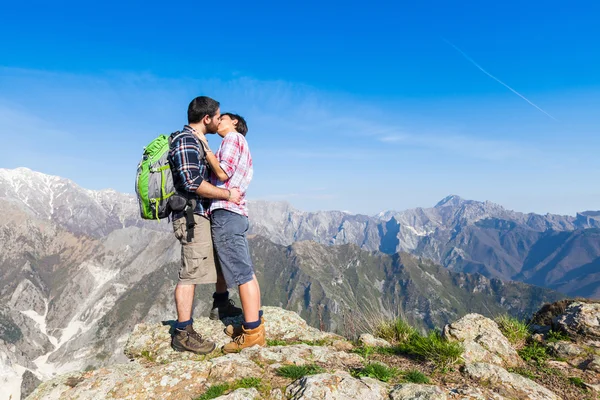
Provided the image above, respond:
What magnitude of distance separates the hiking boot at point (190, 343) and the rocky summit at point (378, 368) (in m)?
0.19

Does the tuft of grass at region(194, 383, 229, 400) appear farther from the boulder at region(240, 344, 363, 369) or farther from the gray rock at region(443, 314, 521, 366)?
the gray rock at region(443, 314, 521, 366)

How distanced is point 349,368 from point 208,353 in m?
3.17

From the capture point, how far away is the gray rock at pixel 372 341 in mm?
7966

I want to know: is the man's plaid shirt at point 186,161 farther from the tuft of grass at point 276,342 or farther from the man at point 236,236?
the tuft of grass at point 276,342

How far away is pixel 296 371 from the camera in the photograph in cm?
564

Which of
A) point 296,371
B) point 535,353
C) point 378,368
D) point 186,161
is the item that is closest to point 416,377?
point 378,368

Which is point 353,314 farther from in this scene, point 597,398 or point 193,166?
point 193,166

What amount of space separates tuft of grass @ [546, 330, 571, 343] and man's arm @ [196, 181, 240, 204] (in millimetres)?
8271

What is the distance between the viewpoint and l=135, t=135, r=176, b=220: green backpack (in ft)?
21.8

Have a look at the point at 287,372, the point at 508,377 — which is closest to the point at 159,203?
the point at 287,372

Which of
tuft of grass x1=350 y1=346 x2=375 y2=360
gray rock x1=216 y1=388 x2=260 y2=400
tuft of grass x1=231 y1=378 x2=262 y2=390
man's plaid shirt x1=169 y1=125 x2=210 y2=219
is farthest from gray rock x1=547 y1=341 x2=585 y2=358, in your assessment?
man's plaid shirt x1=169 y1=125 x2=210 y2=219

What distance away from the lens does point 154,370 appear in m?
5.89

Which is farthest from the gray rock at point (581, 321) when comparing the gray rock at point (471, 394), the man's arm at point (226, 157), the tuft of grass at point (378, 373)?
the man's arm at point (226, 157)

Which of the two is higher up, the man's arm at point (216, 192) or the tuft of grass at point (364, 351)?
the man's arm at point (216, 192)
